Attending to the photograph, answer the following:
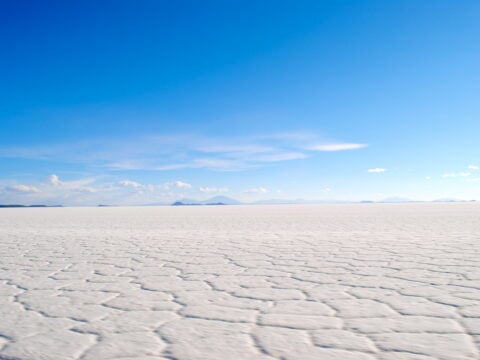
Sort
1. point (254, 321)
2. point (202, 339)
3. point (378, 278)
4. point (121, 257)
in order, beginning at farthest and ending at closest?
point (121, 257)
point (378, 278)
point (254, 321)
point (202, 339)

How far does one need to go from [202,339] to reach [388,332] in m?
0.70

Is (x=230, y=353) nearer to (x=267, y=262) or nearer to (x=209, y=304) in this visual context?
(x=209, y=304)

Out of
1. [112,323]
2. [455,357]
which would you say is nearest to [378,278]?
[455,357]

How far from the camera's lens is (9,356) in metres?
1.29

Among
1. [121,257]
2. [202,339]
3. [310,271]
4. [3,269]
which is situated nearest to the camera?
[202,339]

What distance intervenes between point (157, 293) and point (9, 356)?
3.14ft

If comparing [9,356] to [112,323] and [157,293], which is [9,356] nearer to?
[112,323]

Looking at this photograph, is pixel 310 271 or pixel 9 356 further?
pixel 310 271

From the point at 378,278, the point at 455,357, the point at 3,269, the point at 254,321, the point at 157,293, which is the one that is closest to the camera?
the point at 455,357

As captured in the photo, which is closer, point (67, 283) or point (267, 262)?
point (67, 283)

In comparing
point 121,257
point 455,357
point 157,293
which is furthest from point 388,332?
point 121,257

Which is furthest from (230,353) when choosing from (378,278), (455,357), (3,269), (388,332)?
(3,269)

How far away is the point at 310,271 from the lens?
9.14ft

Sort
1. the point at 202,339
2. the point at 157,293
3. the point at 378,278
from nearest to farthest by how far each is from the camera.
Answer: the point at 202,339 → the point at 157,293 → the point at 378,278
